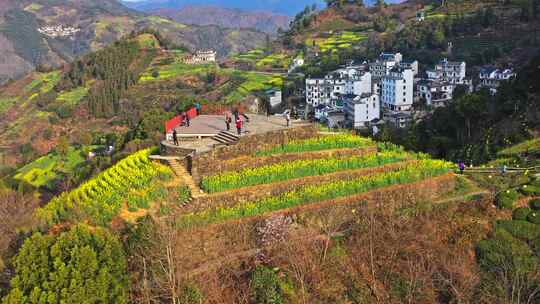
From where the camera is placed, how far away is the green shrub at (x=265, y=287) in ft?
35.7

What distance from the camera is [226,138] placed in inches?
616

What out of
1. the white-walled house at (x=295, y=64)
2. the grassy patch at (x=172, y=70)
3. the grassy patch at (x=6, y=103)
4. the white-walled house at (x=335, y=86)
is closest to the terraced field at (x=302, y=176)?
the white-walled house at (x=335, y=86)

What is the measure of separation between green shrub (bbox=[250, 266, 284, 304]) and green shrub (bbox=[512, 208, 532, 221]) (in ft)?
23.9

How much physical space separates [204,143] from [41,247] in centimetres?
636

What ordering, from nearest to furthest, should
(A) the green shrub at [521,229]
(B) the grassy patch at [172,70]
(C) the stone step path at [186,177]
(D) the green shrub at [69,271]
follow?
(D) the green shrub at [69,271] → (A) the green shrub at [521,229] → (C) the stone step path at [186,177] → (B) the grassy patch at [172,70]

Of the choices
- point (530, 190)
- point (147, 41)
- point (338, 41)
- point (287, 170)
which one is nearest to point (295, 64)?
point (338, 41)

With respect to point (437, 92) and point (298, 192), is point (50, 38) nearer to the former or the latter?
point (437, 92)

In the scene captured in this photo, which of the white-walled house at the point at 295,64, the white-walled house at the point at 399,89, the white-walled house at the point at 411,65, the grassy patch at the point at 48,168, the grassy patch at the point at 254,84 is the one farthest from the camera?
the white-walled house at the point at 295,64

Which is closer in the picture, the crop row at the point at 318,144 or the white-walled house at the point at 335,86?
the crop row at the point at 318,144

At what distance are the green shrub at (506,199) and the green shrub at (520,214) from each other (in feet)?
0.89

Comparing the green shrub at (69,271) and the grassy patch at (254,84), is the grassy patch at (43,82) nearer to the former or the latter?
the grassy patch at (254,84)

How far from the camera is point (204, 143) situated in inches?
623

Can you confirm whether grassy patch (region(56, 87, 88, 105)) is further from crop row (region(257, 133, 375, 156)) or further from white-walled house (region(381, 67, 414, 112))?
crop row (region(257, 133, 375, 156))

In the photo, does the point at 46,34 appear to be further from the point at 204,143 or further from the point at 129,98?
the point at 204,143
